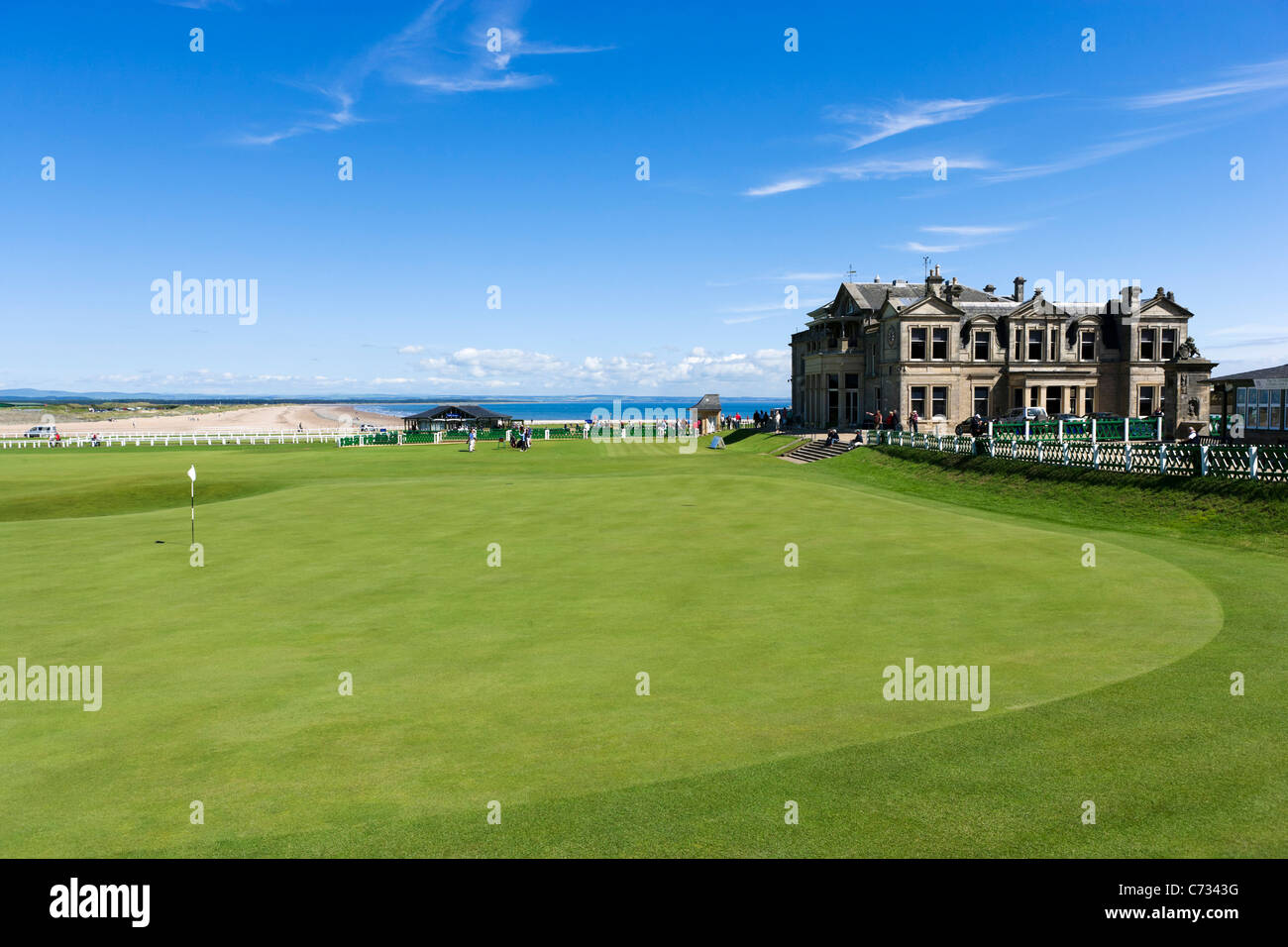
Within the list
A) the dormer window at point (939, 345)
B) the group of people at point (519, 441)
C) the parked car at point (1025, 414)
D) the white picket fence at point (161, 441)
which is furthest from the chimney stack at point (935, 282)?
the white picket fence at point (161, 441)

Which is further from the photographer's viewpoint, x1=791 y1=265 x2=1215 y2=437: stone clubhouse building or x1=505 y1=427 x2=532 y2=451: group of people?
x1=505 y1=427 x2=532 y2=451: group of people

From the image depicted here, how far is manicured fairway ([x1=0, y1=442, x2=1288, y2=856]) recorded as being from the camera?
24.1 ft

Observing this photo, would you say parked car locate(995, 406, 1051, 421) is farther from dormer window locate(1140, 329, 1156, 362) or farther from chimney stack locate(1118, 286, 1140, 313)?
chimney stack locate(1118, 286, 1140, 313)

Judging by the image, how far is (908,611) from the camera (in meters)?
14.7

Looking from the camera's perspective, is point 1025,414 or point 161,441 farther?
point 161,441

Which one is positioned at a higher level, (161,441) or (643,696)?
(161,441)

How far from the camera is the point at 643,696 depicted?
34.9ft

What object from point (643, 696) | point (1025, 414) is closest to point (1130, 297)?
point (1025, 414)

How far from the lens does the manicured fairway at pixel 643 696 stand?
24.1ft

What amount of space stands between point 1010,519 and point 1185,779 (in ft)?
68.6

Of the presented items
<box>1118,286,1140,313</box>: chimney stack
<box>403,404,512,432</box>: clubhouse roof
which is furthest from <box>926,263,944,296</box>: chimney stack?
<box>403,404,512,432</box>: clubhouse roof

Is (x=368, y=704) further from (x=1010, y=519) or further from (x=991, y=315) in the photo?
(x=991, y=315)

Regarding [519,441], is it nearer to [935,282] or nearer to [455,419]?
[455,419]
